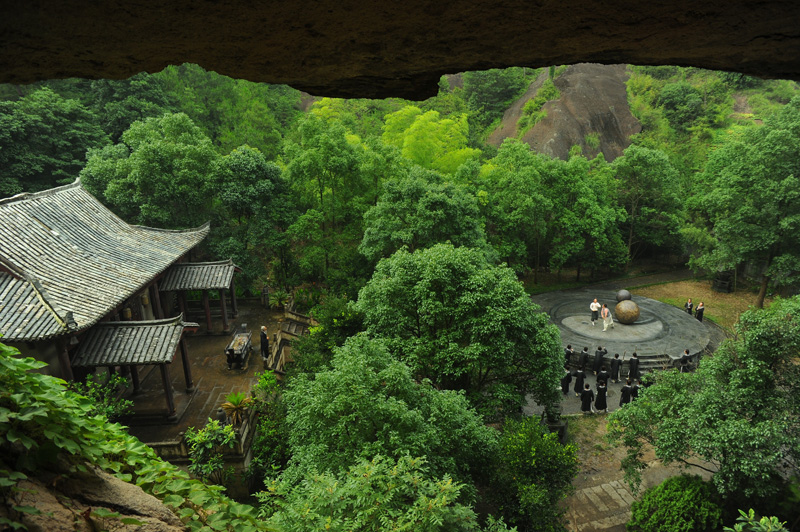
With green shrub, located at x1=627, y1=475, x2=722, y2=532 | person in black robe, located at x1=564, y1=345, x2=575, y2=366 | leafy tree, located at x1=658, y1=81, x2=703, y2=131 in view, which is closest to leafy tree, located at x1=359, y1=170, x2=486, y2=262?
person in black robe, located at x1=564, y1=345, x2=575, y2=366

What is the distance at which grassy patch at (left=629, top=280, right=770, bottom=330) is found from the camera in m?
24.3

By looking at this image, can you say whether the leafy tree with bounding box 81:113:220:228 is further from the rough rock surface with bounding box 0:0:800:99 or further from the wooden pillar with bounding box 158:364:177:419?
the rough rock surface with bounding box 0:0:800:99

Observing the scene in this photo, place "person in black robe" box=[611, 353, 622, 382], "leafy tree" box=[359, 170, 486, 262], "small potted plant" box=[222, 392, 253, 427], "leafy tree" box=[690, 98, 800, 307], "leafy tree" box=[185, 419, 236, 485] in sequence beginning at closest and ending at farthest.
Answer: "leafy tree" box=[185, 419, 236, 485]
"small potted plant" box=[222, 392, 253, 427]
"person in black robe" box=[611, 353, 622, 382]
"leafy tree" box=[359, 170, 486, 262]
"leafy tree" box=[690, 98, 800, 307]

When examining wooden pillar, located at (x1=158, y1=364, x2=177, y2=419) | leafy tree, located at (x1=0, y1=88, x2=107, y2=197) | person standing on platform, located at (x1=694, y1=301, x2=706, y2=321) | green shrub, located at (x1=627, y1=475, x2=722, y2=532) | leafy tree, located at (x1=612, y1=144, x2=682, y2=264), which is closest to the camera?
green shrub, located at (x1=627, y1=475, x2=722, y2=532)

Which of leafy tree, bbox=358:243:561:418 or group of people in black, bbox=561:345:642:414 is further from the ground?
leafy tree, bbox=358:243:561:418

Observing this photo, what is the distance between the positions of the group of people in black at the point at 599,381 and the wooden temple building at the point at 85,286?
42.2 ft

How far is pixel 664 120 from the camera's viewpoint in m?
41.5

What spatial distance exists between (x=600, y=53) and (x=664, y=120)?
151 ft

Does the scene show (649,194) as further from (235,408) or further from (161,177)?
(161,177)

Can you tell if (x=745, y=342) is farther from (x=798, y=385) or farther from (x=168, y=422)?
(x=168, y=422)

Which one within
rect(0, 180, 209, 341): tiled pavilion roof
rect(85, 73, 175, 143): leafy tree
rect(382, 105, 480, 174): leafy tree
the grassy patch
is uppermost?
rect(85, 73, 175, 143): leafy tree

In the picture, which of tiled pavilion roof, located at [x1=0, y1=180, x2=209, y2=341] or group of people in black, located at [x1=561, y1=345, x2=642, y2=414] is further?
group of people in black, located at [x1=561, y1=345, x2=642, y2=414]

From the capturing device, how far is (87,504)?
383cm

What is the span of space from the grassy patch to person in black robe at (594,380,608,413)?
1131cm
